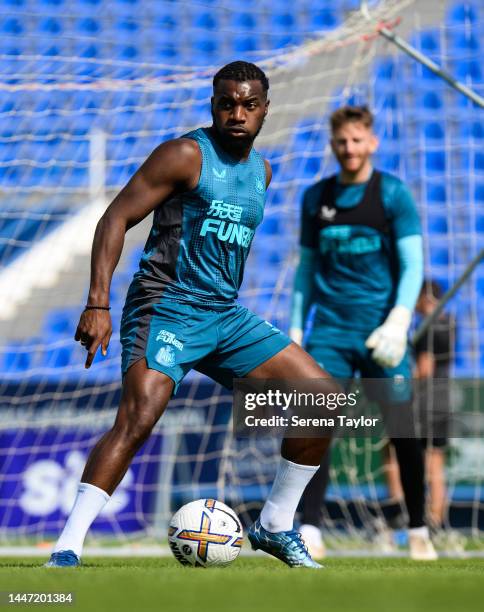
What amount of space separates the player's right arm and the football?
1691 mm

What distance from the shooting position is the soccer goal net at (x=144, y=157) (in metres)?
8.00

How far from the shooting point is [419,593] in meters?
2.76

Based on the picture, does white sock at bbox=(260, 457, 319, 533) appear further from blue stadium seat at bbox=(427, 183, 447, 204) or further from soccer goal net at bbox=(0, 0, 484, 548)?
blue stadium seat at bbox=(427, 183, 447, 204)

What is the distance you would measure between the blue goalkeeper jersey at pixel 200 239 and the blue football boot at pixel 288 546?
85 cm

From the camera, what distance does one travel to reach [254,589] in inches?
113

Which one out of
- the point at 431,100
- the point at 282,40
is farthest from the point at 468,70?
the point at 282,40

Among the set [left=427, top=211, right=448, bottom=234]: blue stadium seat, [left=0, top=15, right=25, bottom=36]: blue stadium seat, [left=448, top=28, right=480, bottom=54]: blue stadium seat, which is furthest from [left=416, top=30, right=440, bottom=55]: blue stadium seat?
[left=0, top=15, right=25, bottom=36]: blue stadium seat

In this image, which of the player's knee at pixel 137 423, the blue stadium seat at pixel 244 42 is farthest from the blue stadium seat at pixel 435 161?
the player's knee at pixel 137 423

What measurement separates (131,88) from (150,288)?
4.45 meters

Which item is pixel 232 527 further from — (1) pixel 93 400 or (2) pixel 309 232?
(1) pixel 93 400

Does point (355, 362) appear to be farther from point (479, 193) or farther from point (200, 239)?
point (479, 193)

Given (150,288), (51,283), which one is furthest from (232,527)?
(51,283)

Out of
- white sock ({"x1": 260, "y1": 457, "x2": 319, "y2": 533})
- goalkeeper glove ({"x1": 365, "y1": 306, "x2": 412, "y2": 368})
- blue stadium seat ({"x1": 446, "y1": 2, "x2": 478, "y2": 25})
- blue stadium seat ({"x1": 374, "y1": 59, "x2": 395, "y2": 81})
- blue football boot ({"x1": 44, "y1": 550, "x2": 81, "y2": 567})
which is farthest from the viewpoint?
blue stadium seat ({"x1": 446, "y1": 2, "x2": 478, "y2": 25})

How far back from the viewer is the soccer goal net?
800cm
